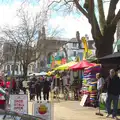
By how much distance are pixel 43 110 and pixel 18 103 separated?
104 centimetres

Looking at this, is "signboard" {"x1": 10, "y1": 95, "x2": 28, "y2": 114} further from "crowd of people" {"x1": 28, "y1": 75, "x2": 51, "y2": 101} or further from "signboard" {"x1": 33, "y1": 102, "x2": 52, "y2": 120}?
"crowd of people" {"x1": 28, "y1": 75, "x2": 51, "y2": 101}

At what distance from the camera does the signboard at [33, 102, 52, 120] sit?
1012 centimetres

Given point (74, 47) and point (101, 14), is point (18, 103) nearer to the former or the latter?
point (101, 14)

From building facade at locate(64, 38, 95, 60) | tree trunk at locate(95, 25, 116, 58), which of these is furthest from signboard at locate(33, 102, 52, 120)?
building facade at locate(64, 38, 95, 60)

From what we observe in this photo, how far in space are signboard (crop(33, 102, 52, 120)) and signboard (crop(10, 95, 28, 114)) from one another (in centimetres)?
76

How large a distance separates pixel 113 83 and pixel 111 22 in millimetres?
7029

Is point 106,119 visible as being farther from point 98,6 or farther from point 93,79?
point 98,6

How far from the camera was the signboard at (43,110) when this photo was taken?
10117 mm

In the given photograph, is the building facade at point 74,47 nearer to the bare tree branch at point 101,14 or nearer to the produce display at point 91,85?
the bare tree branch at point 101,14

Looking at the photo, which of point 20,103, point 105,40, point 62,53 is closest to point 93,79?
point 105,40

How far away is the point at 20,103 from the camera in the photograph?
428 inches

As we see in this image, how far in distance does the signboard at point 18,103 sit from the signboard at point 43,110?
76 cm

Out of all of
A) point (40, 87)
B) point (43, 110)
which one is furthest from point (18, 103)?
point (40, 87)

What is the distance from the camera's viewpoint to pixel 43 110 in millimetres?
10141
